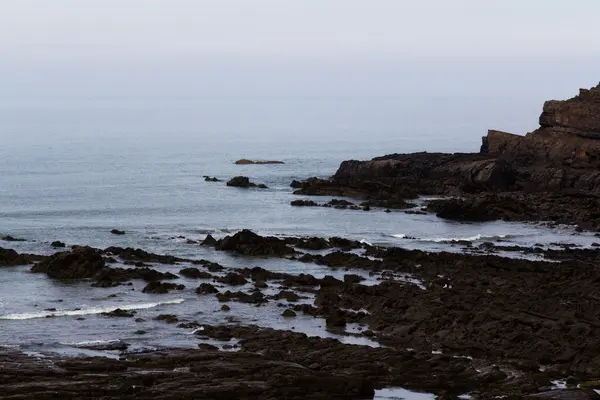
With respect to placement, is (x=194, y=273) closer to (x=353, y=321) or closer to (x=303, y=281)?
(x=303, y=281)

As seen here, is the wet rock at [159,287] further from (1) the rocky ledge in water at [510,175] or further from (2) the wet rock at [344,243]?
(1) the rocky ledge in water at [510,175]

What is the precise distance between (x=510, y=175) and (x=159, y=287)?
5640cm

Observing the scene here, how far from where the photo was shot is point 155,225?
281 feet

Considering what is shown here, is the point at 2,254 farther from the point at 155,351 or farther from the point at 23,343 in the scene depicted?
the point at 155,351

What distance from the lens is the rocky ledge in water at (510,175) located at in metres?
91.0

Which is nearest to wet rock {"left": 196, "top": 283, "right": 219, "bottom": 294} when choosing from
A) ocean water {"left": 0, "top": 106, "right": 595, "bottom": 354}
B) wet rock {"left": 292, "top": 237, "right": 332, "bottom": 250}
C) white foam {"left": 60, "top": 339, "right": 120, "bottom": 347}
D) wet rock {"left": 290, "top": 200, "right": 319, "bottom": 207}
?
ocean water {"left": 0, "top": 106, "right": 595, "bottom": 354}

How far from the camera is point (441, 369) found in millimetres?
37031

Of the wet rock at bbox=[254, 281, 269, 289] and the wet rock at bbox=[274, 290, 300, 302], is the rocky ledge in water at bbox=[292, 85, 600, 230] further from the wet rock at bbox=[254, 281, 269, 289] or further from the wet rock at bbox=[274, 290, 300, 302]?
the wet rock at bbox=[274, 290, 300, 302]

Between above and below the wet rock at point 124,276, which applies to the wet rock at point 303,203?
above

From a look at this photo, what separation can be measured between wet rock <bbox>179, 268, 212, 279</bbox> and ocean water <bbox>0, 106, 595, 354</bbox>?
115 centimetres

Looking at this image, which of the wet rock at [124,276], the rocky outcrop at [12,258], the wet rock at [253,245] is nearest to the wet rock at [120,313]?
the wet rock at [124,276]

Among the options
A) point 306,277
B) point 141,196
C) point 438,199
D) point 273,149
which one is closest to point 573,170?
point 438,199

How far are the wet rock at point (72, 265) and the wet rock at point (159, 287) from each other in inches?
205

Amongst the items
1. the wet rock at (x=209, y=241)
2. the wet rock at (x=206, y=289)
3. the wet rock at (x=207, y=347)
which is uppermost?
the wet rock at (x=209, y=241)
